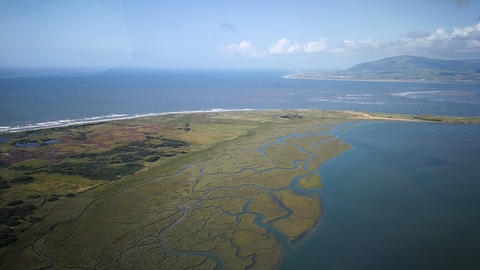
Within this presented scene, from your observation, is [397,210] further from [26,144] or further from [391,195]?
[26,144]

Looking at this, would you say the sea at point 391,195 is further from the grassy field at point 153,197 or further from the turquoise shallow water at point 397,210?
the grassy field at point 153,197

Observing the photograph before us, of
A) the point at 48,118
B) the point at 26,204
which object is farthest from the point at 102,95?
the point at 26,204

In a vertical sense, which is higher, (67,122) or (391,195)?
(67,122)

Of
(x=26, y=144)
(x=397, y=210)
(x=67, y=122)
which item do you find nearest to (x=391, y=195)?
(x=397, y=210)

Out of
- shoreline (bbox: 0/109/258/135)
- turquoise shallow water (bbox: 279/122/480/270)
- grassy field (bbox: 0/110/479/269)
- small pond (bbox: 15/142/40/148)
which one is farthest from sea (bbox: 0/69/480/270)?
small pond (bbox: 15/142/40/148)

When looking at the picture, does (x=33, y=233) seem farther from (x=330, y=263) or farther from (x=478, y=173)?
(x=478, y=173)

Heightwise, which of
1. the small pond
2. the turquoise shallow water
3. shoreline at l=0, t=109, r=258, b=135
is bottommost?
the turquoise shallow water

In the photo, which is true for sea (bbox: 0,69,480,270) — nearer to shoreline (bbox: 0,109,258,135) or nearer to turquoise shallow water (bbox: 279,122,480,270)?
turquoise shallow water (bbox: 279,122,480,270)

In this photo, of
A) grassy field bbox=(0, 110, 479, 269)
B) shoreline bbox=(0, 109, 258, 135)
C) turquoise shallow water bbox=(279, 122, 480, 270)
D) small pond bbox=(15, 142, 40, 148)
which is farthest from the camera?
shoreline bbox=(0, 109, 258, 135)
